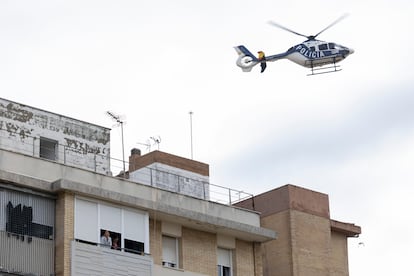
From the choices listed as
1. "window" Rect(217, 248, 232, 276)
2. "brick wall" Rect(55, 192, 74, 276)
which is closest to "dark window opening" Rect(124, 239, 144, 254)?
"brick wall" Rect(55, 192, 74, 276)

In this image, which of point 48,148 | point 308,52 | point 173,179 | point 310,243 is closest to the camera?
point 48,148

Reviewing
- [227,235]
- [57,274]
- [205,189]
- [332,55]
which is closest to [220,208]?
[227,235]

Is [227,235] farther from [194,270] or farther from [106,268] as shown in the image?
[106,268]

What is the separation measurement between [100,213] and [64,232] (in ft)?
6.68

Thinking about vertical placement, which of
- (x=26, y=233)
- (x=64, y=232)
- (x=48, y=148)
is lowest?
(x=26, y=233)

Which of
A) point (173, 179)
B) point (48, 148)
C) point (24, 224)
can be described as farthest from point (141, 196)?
point (173, 179)

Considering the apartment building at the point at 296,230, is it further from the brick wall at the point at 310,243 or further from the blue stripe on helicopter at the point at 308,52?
the blue stripe on helicopter at the point at 308,52

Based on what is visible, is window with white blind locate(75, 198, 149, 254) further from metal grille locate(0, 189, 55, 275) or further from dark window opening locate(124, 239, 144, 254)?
metal grille locate(0, 189, 55, 275)

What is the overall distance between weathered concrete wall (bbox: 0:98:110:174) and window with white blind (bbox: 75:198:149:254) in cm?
507

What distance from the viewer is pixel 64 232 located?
4900cm

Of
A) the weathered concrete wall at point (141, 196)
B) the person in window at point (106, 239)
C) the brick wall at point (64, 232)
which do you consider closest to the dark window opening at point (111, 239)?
the person in window at point (106, 239)

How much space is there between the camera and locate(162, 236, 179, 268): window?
53.7 m

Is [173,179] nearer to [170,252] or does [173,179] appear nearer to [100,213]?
[170,252]

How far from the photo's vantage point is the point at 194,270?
54219 millimetres
